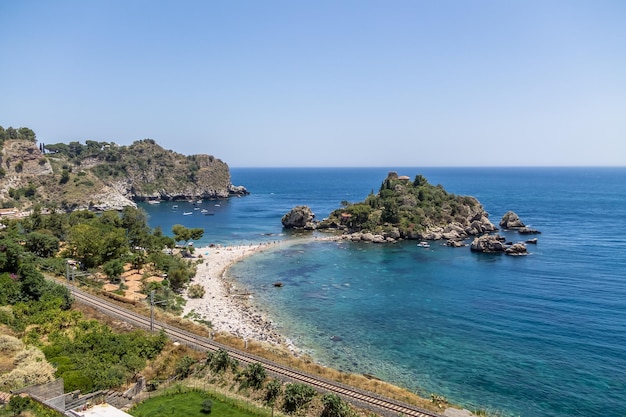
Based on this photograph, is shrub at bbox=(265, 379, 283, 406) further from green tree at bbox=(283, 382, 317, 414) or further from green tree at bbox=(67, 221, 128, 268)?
green tree at bbox=(67, 221, 128, 268)

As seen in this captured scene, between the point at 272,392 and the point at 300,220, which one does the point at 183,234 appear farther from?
the point at 272,392

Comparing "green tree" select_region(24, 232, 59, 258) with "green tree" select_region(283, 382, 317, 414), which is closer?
"green tree" select_region(283, 382, 317, 414)

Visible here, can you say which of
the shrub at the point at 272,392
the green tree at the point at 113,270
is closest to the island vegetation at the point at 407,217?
the green tree at the point at 113,270

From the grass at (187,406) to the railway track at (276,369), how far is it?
14.6 feet

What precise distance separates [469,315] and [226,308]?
3157 cm

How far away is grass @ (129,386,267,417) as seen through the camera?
2767 cm

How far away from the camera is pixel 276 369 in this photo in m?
33.6

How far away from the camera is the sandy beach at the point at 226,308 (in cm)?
4681

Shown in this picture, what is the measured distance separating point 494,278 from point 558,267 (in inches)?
566

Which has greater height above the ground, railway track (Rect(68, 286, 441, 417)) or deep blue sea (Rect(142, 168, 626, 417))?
railway track (Rect(68, 286, 441, 417))

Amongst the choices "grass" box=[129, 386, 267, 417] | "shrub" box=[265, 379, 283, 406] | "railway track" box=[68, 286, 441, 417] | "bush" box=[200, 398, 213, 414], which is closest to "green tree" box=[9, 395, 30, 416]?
"grass" box=[129, 386, 267, 417]

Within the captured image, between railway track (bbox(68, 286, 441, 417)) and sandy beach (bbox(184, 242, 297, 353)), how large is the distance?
7.43 m

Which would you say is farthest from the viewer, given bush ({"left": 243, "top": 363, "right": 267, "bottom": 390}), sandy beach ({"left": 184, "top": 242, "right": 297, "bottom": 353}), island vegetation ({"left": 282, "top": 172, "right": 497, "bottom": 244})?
island vegetation ({"left": 282, "top": 172, "right": 497, "bottom": 244})

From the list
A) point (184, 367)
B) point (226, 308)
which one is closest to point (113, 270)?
point (226, 308)
